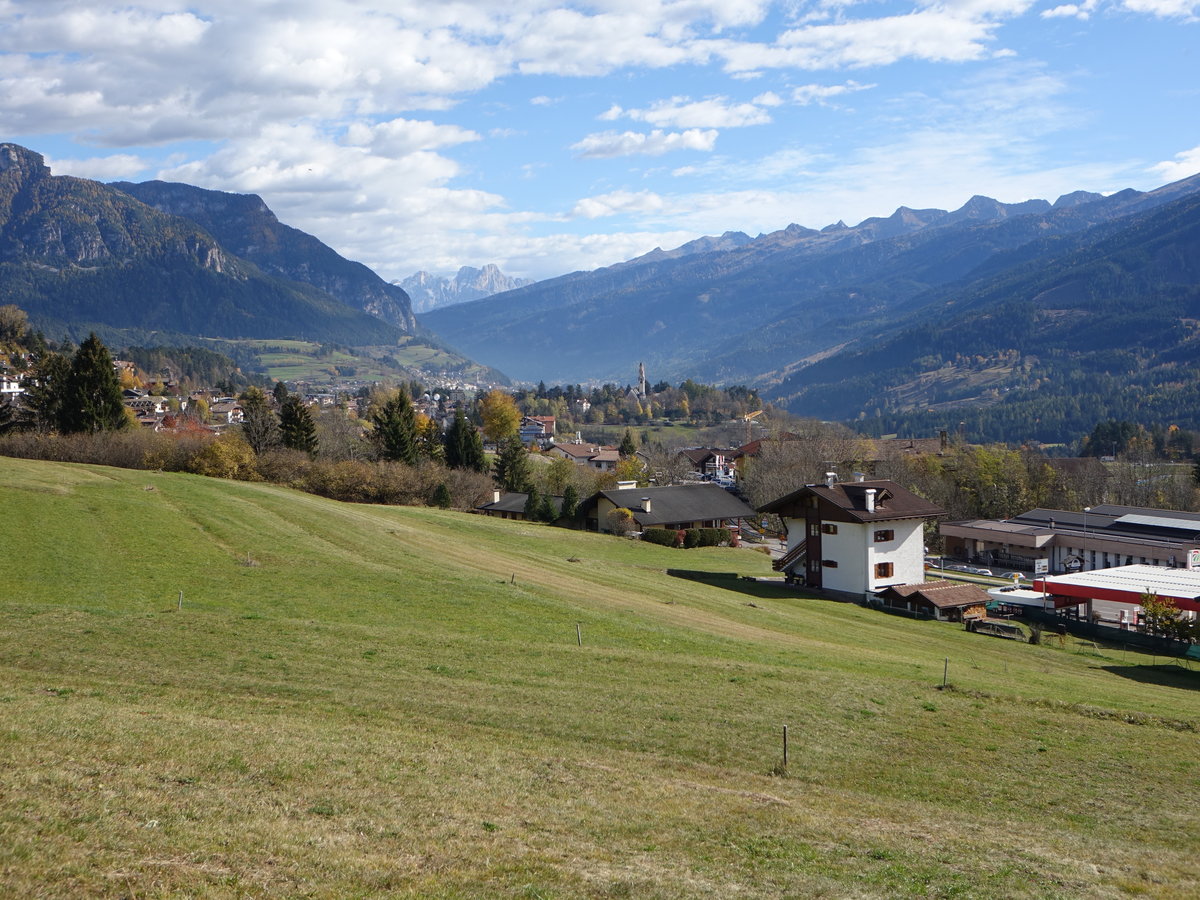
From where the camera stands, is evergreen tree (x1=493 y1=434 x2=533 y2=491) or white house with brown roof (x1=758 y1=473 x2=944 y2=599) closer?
white house with brown roof (x1=758 y1=473 x2=944 y2=599)

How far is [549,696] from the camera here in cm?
2148

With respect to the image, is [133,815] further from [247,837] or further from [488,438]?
[488,438]

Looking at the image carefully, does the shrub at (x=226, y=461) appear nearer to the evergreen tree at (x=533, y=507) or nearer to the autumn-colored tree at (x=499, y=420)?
the evergreen tree at (x=533, y=507)

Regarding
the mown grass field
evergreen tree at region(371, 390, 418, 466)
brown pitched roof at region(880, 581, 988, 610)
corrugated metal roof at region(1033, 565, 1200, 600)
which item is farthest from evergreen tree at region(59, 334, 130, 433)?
corrugated metal roof at region(1033, 565, 1200, 600)

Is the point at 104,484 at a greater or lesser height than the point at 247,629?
greater

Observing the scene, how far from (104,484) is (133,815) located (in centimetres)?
4286

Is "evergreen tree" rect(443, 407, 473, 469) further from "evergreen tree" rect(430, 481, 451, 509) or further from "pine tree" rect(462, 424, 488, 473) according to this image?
"evergreen tree" rect(430, 481, 451, 509)

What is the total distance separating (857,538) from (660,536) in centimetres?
2385

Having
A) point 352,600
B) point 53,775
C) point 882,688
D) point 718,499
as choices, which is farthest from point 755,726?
point 718,499

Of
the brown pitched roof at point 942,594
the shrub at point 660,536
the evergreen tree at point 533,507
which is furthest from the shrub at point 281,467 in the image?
the brown pitched roof at point 942,594

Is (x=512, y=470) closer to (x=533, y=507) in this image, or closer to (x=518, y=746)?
(x=533, y=507)

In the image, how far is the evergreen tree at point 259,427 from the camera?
7981 cm

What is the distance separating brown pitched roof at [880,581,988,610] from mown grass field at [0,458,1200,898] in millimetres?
11028

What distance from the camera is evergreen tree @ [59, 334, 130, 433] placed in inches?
2857
